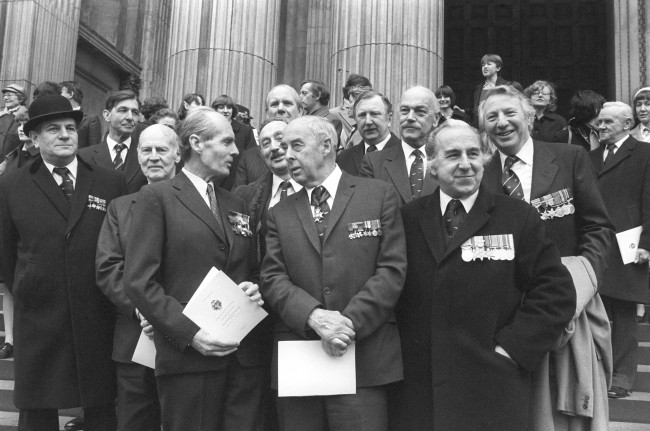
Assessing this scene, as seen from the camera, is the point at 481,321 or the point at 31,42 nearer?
the point at 481,321

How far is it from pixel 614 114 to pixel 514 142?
2.21 meters

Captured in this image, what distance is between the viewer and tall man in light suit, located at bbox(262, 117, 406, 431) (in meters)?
3.36

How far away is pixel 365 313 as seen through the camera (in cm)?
335

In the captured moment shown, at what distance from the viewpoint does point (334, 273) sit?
349 centimetres

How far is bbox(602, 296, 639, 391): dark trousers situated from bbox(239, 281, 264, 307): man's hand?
9.83 ft

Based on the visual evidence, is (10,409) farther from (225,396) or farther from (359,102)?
(359,102)

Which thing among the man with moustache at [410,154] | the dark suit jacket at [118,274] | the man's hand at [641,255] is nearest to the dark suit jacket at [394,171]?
the man with moustache at [410,154]

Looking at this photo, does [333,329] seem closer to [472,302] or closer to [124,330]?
[472,302]

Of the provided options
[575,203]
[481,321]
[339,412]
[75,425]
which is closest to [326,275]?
[339,412]

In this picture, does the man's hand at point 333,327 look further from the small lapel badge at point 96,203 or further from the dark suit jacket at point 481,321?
the small lapel badge at point 96,203

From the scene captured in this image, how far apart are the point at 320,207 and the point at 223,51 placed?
683cm

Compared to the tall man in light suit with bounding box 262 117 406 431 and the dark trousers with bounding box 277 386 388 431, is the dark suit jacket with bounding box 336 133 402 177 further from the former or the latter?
the dark trousers with bounding box 277 386 388 431

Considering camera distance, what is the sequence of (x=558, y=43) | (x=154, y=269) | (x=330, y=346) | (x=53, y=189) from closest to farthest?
(x=330, y=346)
(x=154, y=269)
(x=53, y=189)
(x=558, y=43)

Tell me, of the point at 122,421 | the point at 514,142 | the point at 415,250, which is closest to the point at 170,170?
the point at 122,421
